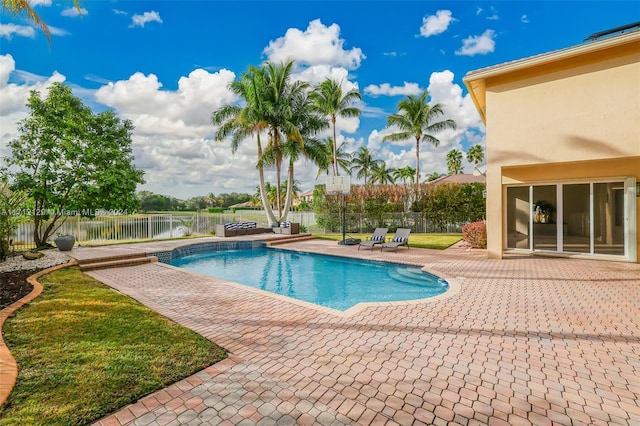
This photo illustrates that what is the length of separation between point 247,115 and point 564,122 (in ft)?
57.1

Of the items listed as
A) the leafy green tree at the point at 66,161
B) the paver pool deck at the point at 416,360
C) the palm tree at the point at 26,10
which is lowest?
the paver pool deck at the point at 416,360

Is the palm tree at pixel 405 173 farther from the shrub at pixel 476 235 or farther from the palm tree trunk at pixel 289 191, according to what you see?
the shrub at pixel 476 235

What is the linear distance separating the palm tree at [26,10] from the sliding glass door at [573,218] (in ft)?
50.1

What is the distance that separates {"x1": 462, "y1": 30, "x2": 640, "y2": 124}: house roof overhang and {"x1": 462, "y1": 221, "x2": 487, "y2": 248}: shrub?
5.97 metres

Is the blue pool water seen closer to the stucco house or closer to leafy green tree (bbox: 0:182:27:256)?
the stucco house

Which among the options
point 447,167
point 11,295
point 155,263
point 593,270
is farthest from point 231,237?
point 447,167

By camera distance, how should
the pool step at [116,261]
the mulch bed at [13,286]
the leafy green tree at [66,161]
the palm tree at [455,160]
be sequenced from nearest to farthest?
the mulch bed at [13,286] → the pool step at [116,261] → the leafy green tree at [66,161] → the palm tree at [455,160]

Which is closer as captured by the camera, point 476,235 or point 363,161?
point 476,235

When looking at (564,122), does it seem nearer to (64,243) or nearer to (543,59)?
(543,59)

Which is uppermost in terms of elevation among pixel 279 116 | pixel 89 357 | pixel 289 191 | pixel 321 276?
pixel 279 116

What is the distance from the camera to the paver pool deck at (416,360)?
2.91 meters

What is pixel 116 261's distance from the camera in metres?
11.1

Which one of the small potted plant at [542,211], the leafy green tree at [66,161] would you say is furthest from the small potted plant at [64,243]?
the small potted plant at [542,211]

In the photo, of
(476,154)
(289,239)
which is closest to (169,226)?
(289,239)
